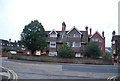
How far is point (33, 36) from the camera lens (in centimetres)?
3644

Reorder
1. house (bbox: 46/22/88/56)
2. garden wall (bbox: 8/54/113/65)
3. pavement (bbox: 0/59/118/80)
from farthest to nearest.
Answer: house (bbox: 46/22/88/56)
garden wall (bbox: 8/54/113/65)
pavement (bbox: 0/59/118/80)

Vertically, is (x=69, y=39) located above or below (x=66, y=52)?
above

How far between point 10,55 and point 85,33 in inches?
920

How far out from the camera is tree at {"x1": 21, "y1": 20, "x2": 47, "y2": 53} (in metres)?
36.5

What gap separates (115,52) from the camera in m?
53.8

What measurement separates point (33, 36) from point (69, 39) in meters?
12.4

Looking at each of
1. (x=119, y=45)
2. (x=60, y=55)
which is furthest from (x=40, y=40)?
(x=119, y=45)

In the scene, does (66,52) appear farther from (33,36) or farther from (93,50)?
(33,36)

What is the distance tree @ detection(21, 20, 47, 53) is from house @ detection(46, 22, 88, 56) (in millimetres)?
9014

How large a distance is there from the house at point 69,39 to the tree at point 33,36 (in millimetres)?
9014

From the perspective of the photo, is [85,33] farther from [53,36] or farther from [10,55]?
[10,55]

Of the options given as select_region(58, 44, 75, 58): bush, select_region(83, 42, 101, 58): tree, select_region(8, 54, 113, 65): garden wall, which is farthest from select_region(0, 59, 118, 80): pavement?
select_region(83, 42, 101, 58): tree

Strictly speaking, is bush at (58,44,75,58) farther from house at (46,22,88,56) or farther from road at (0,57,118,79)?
road at (0,57,118,79)

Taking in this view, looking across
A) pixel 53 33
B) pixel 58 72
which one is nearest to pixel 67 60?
pixel 53 33
